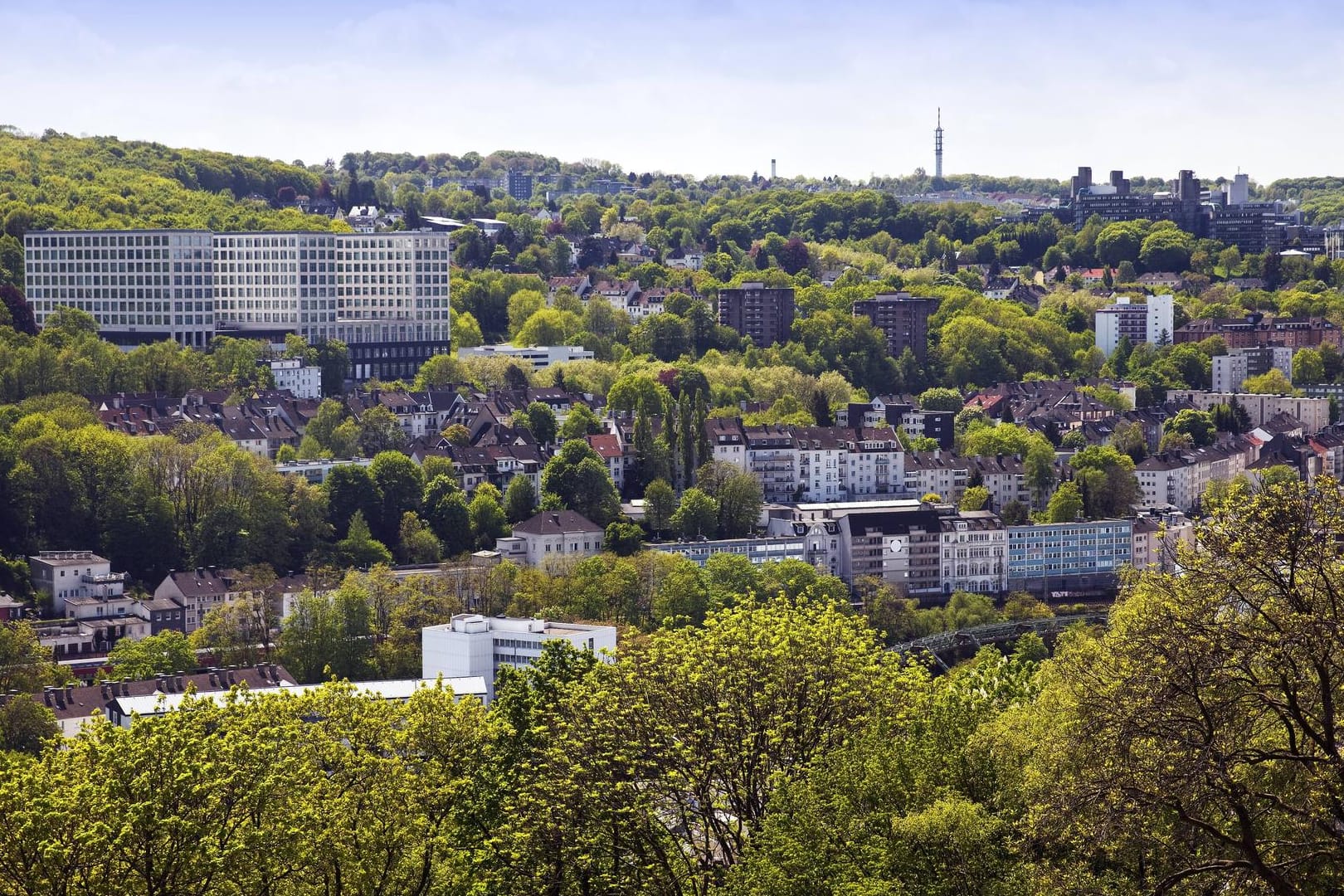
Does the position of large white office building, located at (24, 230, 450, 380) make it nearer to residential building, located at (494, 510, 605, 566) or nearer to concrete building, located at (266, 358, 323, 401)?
concrete building, located at (266, 358, 323, 401)

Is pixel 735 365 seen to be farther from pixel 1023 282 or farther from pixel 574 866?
pixel 574 866

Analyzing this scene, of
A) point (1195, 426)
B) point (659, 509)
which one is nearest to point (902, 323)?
point (1195, 426)

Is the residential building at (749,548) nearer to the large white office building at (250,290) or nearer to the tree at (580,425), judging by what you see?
the tree at (580,425)

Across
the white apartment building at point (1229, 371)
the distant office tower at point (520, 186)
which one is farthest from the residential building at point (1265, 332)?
the distant office tower at point (520, 186)

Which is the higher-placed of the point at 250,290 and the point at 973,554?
the point at 250,290

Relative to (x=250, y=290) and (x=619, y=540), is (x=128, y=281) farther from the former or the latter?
(x=619, y=540)
